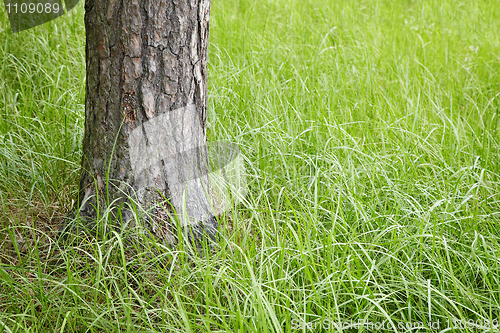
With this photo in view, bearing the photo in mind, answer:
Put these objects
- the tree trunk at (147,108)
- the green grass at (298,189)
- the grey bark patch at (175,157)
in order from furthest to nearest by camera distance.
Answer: the grey bark patch at (175,157) < the tree trunk at (147,108) < the green grass at (298,189)

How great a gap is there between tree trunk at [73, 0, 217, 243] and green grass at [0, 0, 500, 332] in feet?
0.64

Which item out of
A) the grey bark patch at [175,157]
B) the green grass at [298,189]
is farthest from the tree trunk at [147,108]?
the green grass at [298,189]

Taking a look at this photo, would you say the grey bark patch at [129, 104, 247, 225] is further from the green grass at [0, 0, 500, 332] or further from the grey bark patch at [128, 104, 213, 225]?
the green grass at [0, 0, 500, 332]

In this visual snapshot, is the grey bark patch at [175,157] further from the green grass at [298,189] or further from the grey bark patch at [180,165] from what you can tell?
the green grass at [298,189]

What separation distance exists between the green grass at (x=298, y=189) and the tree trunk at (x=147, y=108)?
0.64ft

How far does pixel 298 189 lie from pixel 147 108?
764 mm

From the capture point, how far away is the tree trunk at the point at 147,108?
1445 mm

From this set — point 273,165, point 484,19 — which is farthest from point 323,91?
point 484,19

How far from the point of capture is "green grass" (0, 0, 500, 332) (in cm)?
134

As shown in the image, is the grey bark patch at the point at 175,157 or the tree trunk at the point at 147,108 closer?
the tree trunk at the point at 147,108

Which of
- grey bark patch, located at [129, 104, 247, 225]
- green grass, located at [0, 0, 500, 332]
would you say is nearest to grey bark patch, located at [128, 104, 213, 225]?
grey bark patch, located at [129, 104, 247, 225]

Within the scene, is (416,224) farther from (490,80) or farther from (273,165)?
(490,80)

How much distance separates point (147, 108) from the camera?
1517mm

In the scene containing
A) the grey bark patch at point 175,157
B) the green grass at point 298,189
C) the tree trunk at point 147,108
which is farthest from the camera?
the grey bark patch at point 175,157
